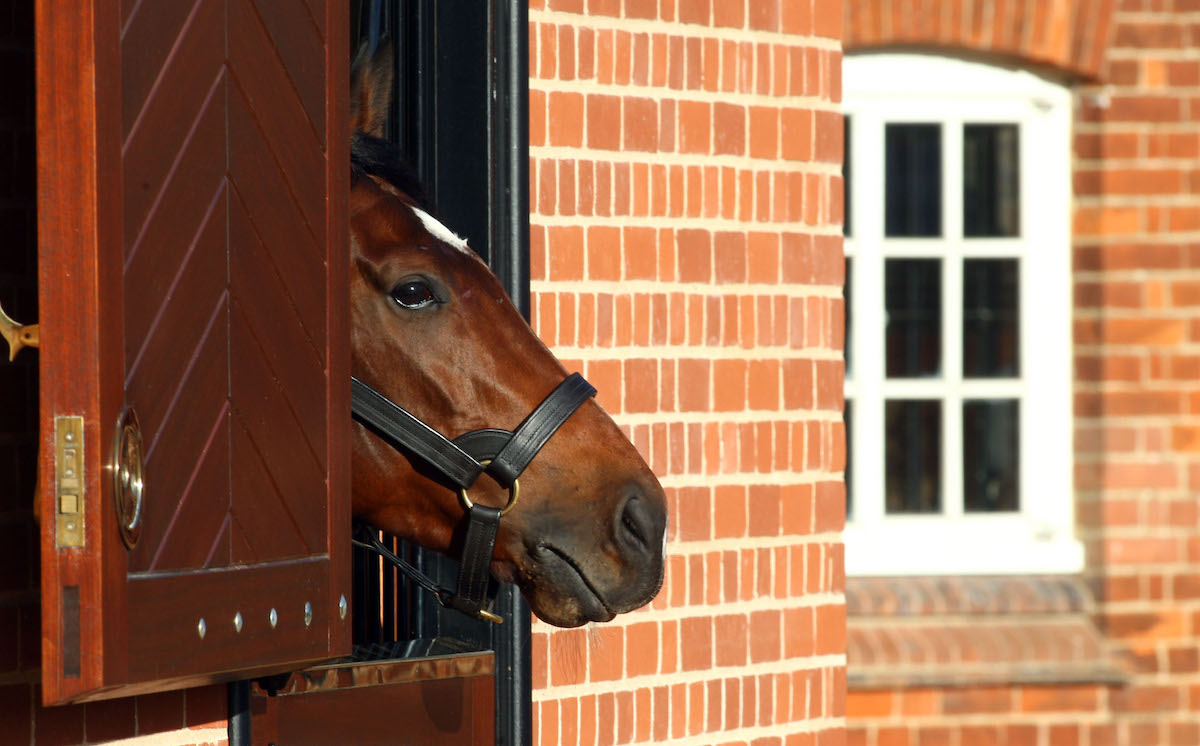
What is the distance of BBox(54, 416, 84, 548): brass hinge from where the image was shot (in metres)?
1.73

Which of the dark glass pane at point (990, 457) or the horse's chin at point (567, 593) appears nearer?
the horse's chin at point (567, 593)

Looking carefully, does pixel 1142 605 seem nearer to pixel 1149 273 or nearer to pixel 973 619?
pixel 973 619

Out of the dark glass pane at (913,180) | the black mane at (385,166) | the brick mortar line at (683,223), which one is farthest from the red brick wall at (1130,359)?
the black mane at (385,166)

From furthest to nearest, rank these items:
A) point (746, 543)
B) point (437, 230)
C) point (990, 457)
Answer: point (990, 457), point (746, 543), point (437, 230)

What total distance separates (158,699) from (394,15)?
1.52 metres

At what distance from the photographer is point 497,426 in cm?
245

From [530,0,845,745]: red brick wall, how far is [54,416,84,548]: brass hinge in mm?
1795

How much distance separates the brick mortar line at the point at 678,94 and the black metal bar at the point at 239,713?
5.02 ft

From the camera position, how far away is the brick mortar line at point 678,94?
138 inches

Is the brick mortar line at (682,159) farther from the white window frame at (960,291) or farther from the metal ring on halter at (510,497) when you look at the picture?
the white window frame at (960,291)

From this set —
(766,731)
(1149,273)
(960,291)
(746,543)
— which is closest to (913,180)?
(960,291)

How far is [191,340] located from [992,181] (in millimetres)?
4796

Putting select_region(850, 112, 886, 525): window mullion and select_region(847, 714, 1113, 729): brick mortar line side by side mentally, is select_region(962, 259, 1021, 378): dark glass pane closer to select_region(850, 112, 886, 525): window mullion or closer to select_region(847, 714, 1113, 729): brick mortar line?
select_region(850, 112, 886, 525): window mullion

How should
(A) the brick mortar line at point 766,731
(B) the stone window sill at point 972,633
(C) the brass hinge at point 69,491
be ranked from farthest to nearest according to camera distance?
(B) the stone window sill at point 972,633 < (A) the brick mortar line at point 766,731 < (C) the brass hinge at point 69,491
